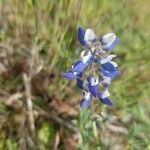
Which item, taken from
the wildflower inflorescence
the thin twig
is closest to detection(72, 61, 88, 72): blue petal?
the wildflower inflorescence

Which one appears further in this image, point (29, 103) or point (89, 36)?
point (29, 103)

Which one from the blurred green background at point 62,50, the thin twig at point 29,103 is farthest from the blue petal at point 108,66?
the thin twig at point 29,103

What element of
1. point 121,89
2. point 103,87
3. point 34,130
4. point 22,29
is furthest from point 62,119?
point 103,87

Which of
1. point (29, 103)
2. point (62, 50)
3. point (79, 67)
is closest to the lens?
point (79, 67)

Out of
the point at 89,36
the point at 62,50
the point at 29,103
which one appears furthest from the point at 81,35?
the point at 29,103

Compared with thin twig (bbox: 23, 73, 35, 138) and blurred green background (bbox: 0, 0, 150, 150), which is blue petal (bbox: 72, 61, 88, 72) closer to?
blurred green background (bbox: 0, 0, 150, 150)

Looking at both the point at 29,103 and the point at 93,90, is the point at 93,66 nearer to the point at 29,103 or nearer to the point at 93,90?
the point at 93,90

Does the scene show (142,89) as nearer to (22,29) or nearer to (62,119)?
(62,119)
